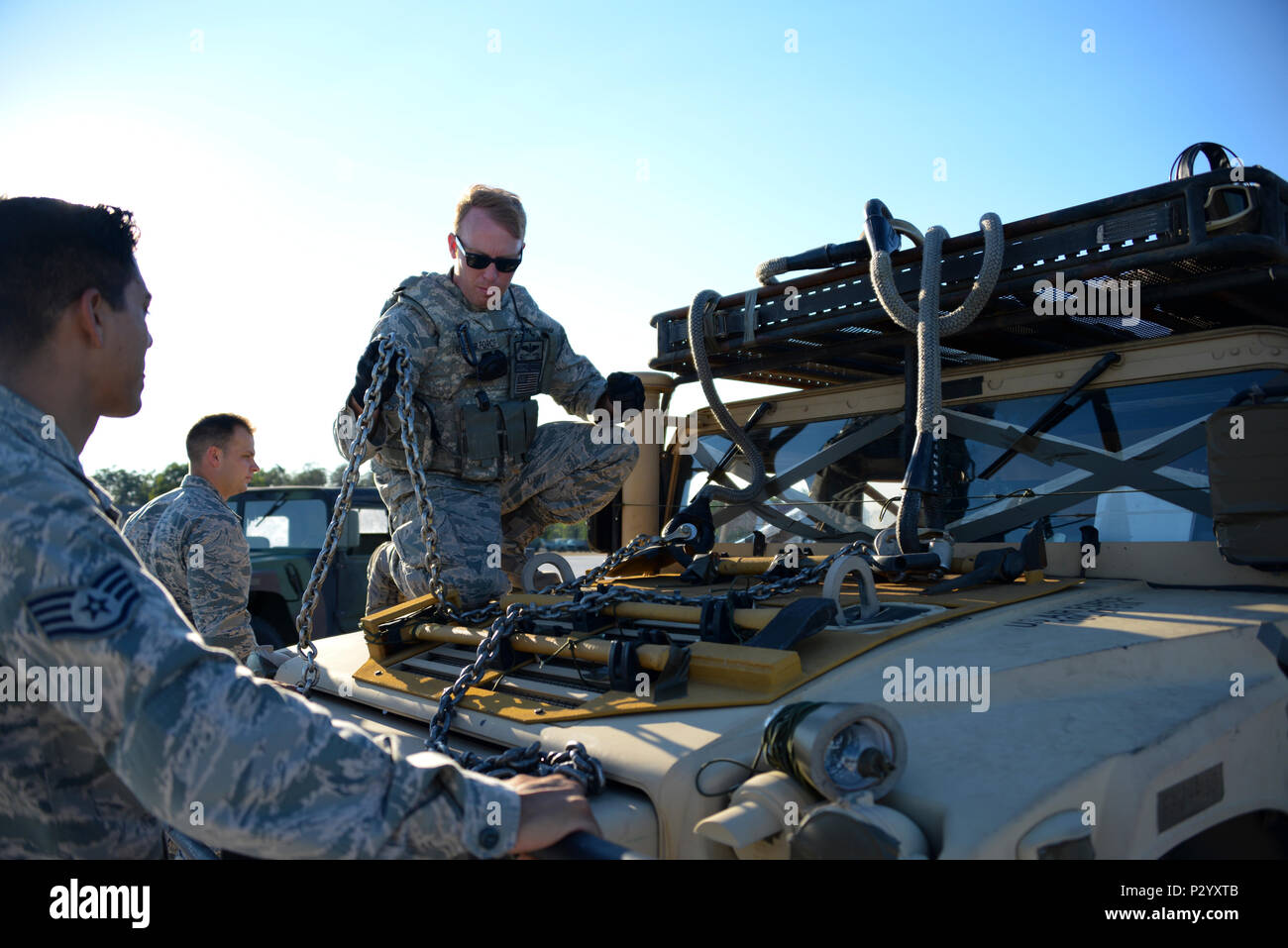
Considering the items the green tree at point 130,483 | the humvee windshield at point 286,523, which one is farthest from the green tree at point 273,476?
the humvee windshield at point 286,523

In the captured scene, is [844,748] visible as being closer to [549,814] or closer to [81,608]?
[549,814]

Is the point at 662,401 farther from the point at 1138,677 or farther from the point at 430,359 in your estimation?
the point at 1138,677

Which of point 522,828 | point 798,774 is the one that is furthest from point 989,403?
point 522,828

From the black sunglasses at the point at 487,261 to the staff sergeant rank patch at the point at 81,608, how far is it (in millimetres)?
2005

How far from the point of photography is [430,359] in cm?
306

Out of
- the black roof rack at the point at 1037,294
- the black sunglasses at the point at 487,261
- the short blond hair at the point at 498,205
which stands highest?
the short blond hair at the point at 498,205

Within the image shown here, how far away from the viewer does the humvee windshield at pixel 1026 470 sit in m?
2.71

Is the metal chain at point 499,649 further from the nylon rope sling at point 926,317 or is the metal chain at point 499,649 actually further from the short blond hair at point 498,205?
the short blond hair at point 498,205

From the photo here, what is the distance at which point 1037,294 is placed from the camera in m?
2.91

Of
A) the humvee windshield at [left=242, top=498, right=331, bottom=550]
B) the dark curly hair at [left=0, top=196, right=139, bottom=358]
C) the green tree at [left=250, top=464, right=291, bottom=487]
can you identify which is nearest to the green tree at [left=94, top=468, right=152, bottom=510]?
the green tree at [left=250, top=464, right=291, bottom=487]

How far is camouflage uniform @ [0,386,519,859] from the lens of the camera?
110cm

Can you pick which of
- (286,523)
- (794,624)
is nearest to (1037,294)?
(794,624)
